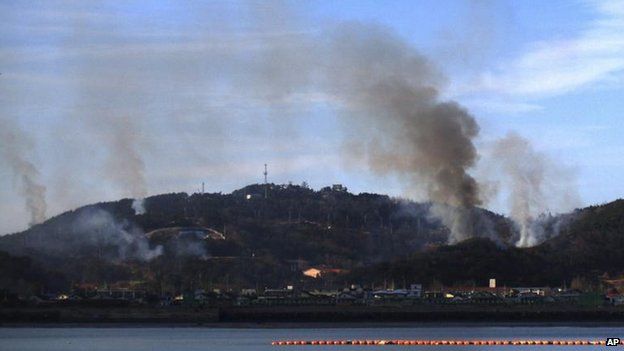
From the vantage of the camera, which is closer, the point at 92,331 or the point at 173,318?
the point at 92,331

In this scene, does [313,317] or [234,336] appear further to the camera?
[313,317]

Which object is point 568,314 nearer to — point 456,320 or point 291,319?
point 456,320

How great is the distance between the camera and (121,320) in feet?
636

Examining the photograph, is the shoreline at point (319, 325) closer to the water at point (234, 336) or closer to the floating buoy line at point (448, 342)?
the water at point (234, 336)

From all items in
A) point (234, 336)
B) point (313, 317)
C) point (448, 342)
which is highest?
point (313, 317)

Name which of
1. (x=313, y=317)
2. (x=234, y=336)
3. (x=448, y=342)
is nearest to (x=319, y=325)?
(x=313, y=317)

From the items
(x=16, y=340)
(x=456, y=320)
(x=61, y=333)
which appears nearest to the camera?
(x=16, y=340)

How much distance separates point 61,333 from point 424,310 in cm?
4825

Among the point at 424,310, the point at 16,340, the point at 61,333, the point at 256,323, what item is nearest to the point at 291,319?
the point at 256,323

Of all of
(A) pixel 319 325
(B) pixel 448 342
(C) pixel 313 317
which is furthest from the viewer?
(C) pixel 313 317

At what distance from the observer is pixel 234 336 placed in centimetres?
16050

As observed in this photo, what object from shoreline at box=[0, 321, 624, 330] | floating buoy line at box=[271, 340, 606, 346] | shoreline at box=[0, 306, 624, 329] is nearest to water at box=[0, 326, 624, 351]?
floating buoy line at box=[271, 340, 606, 346]

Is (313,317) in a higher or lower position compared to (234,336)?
higher

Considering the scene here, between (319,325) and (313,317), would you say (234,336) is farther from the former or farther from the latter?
(313,317)
